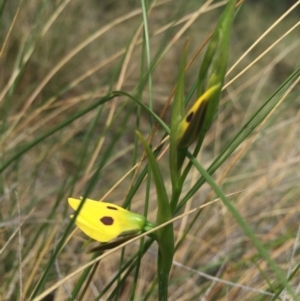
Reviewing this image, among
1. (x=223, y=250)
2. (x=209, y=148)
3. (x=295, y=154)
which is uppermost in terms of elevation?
(x=295, y=154)

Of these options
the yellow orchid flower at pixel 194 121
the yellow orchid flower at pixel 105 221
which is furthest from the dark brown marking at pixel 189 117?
the yellow orchid flower at pixel 105 221

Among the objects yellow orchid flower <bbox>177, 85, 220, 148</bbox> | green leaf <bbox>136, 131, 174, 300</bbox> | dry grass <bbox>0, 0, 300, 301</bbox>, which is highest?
yellow orchid flower <bbox>177, 85, 220, 148</bbox>

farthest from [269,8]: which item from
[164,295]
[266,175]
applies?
[164,295]

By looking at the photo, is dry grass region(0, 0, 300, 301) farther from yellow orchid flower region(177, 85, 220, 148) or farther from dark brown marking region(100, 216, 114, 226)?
yellow orchid flower region(177, 85, 220, 148)

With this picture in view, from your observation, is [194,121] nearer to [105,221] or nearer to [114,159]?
[105,221]

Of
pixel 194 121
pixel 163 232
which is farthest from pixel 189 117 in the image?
pixel 163 232

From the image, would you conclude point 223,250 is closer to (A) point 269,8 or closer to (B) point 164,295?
(B) point 164,295

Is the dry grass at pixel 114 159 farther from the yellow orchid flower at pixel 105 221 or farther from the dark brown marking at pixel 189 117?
the dark brown marking at pixel 189 117

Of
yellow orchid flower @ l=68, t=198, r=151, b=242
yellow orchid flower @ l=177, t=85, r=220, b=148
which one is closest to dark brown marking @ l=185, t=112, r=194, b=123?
yellow orchid flower @ l=177, t=85, r=220, b=148
